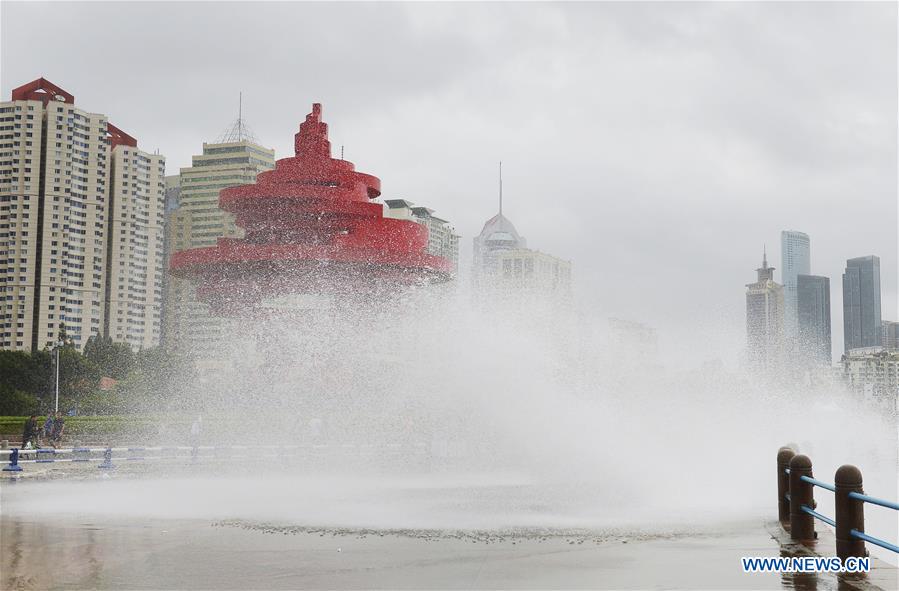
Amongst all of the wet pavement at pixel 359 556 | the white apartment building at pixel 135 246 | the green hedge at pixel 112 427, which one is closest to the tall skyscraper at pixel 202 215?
the white apartment building at pixel 135 246

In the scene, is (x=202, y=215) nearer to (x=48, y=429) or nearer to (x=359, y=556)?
(x=48, y=429)

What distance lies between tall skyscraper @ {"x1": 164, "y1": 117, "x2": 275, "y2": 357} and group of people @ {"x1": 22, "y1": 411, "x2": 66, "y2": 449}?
58287 millimetres

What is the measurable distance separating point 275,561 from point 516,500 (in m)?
7.10

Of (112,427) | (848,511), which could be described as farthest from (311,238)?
(848,511)

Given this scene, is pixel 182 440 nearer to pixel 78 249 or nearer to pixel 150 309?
pixel 78 249

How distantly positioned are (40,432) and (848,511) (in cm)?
3061

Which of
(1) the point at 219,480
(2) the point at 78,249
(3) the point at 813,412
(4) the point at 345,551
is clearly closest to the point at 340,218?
(1) the point at 219,480

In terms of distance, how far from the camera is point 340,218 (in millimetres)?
36500

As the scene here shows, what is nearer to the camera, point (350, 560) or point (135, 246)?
point (350, 560)

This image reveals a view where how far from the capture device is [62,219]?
272 ft

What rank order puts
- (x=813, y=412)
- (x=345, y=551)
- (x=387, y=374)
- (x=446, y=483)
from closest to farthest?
1. (x=345, y=551)
2. (x=446, y=483)
3. (x=813, y=412)
4. (x=387, y=374)

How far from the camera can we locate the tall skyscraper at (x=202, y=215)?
96250 millimetres

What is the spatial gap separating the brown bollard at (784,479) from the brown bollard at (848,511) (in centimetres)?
286

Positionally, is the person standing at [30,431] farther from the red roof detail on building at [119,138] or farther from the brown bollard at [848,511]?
the red roof detail on building at [119,138]
